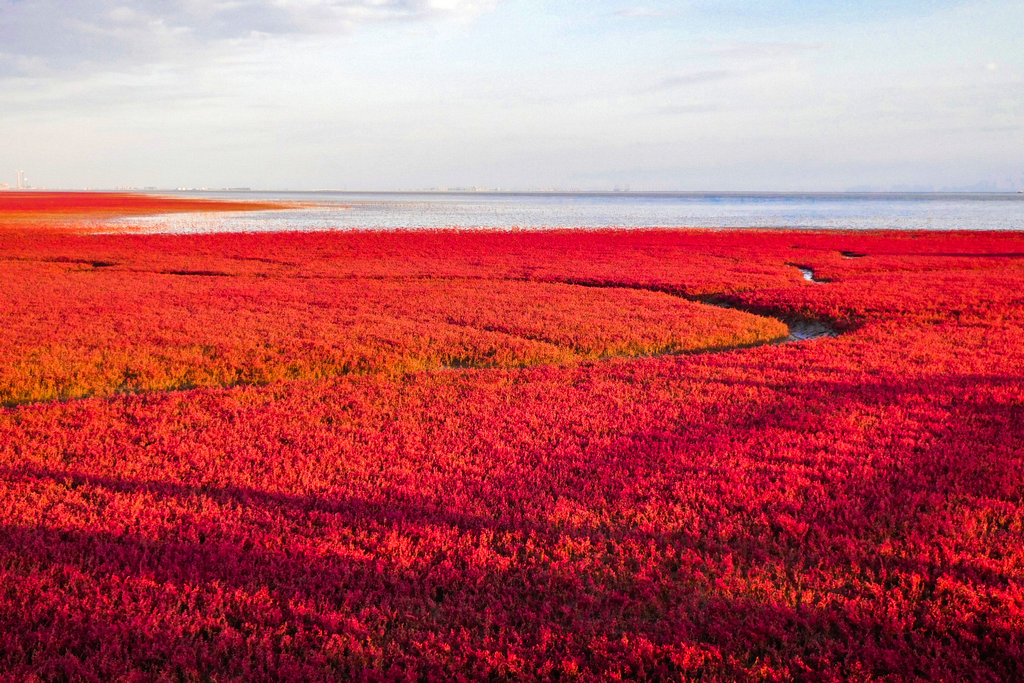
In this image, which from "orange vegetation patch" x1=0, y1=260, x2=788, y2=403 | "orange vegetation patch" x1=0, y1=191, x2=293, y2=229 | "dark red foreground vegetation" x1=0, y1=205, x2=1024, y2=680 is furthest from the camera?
"orange vegetation patch" x1=0, y1=191, x2=293, y2=229

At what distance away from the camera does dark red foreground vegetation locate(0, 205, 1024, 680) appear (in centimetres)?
495

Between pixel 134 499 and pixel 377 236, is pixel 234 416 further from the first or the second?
pixel 377 236

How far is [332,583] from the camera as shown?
5707 millimetres

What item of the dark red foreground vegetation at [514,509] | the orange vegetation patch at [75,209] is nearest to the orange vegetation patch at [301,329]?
the dark red foreground vegetation at [514,509]

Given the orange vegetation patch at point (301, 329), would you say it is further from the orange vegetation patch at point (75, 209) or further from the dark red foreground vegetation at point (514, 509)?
the orange vegetation patch at point (75, 209)

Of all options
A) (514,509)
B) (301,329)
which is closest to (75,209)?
(301,329)

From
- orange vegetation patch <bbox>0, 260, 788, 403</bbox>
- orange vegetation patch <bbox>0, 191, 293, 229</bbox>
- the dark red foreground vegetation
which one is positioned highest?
orange vegetation patch <bbox>0, 191, 293, 229</bbox>

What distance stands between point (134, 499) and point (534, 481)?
4161mm

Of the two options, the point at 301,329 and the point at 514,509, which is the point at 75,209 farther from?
the point at 514,509

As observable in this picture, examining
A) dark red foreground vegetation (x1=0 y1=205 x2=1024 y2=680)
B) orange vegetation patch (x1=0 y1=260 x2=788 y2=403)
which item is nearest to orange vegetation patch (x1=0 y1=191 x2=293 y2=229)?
orange vegetation patch (x1=0 y1=260 x2=788 y2=403)

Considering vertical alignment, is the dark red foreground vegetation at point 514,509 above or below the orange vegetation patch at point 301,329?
below

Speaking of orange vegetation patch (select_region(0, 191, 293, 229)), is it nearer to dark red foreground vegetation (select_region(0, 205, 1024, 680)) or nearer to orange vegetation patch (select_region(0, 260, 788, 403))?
orange vegetation patch (select_region(0, 260, 788, 403))

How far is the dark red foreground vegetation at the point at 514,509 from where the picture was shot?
16.2 feet

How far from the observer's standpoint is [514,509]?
727 cm
